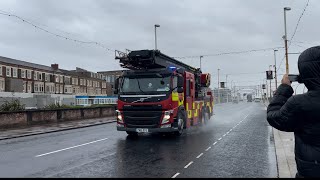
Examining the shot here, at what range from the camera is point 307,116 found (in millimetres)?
2738

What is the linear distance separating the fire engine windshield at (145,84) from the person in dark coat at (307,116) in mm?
10973

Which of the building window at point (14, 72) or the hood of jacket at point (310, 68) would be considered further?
the building window at point (14, 72)

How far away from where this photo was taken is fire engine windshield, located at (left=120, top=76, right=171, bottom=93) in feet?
45.7

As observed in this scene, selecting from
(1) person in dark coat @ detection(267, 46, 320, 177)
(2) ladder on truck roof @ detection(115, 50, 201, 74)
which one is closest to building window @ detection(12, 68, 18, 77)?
(2) ladder on truck roof @ detection(115, 50, 201, 74)

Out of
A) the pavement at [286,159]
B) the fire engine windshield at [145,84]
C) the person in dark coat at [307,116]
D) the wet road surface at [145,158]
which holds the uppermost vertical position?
the fire engine windshield at [145,84]

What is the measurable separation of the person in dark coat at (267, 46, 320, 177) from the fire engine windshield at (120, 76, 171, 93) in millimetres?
10973

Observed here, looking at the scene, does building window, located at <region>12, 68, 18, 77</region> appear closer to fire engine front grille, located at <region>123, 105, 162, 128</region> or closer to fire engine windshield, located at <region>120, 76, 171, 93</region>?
fire engine windshield, located at <region>120, 76, 171, 93</region>

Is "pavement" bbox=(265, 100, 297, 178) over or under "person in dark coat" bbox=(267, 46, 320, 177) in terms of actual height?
under

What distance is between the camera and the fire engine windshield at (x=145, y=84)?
13930 millimetres

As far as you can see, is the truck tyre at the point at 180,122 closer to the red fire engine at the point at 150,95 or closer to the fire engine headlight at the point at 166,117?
the red fire engine at the point at 150,95

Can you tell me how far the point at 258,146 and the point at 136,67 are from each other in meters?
6.33

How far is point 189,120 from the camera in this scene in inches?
639

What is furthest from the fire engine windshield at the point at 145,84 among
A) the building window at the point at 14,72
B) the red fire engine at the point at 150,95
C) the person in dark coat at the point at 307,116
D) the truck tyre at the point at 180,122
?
the building window at the point at 14,72

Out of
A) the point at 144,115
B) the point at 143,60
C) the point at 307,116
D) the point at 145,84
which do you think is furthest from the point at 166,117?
the point at 307,116
